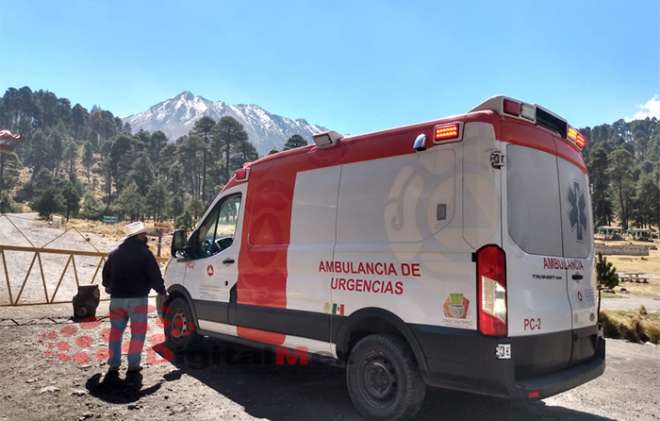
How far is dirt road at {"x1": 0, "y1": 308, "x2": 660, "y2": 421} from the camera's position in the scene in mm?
4629

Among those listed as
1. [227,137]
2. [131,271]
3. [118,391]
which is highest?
[227,137]

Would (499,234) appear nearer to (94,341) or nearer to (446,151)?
(446,151)

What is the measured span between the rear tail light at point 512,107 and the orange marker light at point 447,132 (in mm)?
425

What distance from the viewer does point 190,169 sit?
122m

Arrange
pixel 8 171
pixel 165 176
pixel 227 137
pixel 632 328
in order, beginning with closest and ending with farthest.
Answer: pixel 632 328 < pixel 227 137 < pixel 8 171 < pixel 165 176

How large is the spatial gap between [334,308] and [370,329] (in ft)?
1.49

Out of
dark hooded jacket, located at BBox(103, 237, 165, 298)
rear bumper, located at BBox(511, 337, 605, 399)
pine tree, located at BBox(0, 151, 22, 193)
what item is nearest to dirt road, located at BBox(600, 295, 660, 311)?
rear bumper, located at BBox(511, 337, 605, 399)

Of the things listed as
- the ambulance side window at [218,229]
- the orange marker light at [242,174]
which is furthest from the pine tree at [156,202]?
the orange marker light at [242,174]

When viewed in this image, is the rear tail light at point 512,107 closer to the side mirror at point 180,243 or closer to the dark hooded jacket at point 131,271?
the dark hooded jacket at point 131,271

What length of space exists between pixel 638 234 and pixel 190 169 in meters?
102

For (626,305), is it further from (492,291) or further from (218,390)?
(218,390)

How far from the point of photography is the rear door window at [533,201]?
3.92 m

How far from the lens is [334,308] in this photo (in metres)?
4.75

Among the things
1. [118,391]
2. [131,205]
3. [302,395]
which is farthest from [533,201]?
[131,205]
